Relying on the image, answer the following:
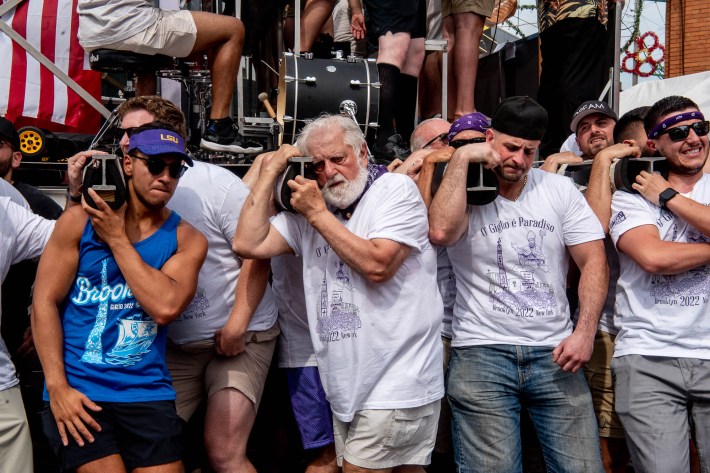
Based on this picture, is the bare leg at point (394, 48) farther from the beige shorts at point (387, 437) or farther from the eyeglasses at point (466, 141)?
the beige shorts at point (387, 437)

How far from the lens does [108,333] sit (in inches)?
110

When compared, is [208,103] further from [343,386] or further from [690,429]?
[690,429]

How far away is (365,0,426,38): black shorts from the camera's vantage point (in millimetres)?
5254

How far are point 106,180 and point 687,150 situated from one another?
249 centimetres

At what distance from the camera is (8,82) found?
5.85 meters

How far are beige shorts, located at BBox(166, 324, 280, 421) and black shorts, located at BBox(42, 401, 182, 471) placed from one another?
54cm

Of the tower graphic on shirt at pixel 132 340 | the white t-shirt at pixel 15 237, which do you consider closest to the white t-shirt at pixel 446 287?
the tower graphic on shirt at pixel 132 340

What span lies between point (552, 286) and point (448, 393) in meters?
0.65

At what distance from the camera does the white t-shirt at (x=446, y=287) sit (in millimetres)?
3645

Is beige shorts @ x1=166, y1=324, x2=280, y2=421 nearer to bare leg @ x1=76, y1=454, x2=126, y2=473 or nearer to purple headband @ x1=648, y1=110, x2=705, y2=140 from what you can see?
bare leg @ x1=76, y1=454, x2=126, y2=473

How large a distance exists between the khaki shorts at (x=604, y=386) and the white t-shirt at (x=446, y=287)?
72 centimetres

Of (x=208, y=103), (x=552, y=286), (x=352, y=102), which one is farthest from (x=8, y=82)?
(x=552, y=286)

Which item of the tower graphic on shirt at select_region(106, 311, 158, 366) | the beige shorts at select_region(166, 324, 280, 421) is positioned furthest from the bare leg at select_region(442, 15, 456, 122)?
the tower graphic on shirt at select_region(106, 311, 158, 366)

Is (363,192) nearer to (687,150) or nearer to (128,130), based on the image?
(128,130)
